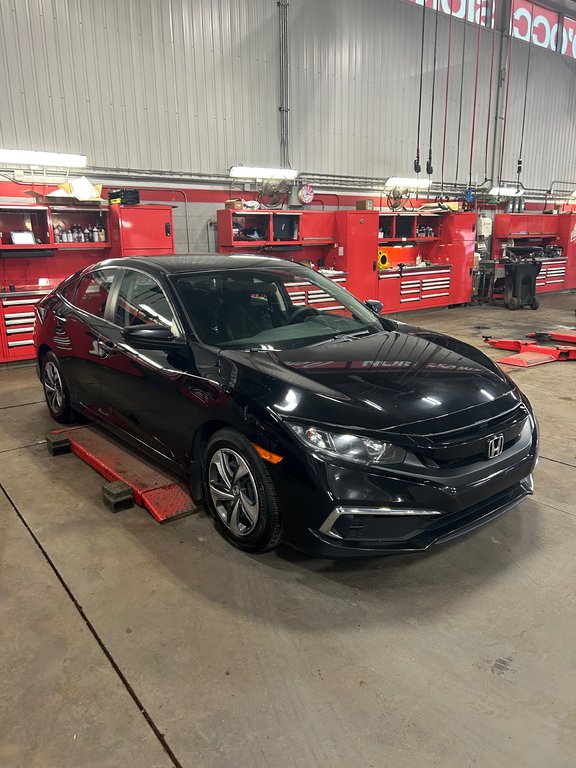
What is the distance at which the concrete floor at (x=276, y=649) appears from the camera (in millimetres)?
1495

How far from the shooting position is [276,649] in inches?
72.4

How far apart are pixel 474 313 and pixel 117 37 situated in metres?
7.23

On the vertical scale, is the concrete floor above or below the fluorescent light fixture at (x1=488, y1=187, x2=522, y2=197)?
below

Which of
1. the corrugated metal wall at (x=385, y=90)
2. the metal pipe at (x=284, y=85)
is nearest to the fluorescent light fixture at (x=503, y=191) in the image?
the corrugated metal wall at (x=385, y=90)

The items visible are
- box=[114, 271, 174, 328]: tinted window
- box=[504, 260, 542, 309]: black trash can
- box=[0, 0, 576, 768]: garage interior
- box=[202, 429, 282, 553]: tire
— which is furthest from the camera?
box=[504, 260, 542, 309]: black trash can

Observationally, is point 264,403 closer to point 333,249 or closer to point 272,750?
point 272,750

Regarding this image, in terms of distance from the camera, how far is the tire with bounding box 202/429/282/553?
215cm

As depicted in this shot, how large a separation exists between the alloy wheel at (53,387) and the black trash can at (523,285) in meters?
9.12

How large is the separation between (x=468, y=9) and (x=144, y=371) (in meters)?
11.9

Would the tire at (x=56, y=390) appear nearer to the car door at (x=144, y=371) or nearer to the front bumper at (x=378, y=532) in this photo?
the car door at (x=144, y=371)

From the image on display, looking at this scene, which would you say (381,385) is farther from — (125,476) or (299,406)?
(125,476)

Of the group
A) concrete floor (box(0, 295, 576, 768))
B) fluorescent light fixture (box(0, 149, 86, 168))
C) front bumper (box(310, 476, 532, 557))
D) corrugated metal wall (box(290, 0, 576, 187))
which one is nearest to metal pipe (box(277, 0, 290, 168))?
corrugated metal wall (box(290, 0, 576, 187))

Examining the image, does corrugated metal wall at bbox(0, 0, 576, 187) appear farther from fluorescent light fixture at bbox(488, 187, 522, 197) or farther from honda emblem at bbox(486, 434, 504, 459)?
honda emblem at bbox(486, 434, 504, 459)

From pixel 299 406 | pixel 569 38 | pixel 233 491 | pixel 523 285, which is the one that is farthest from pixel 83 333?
pixel 569 38
